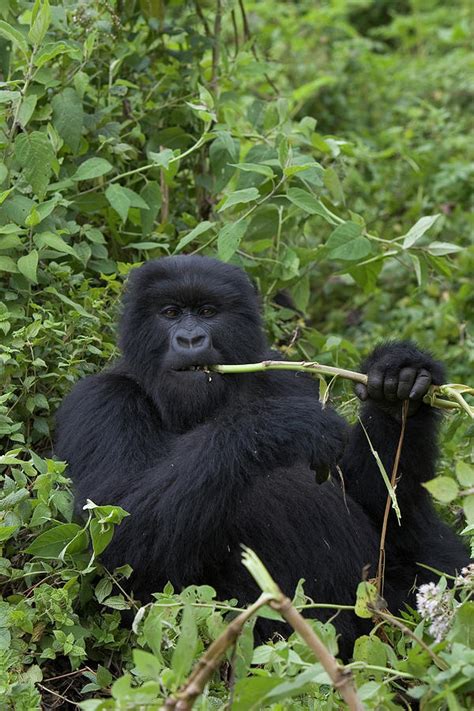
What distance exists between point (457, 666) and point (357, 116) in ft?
21.8

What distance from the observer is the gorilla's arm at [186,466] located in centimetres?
361

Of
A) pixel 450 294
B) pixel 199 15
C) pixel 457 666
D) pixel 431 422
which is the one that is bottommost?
pixel 450 294

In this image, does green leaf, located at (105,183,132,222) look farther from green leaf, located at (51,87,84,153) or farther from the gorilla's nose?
the gorilla's nose

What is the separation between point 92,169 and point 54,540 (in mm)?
1716

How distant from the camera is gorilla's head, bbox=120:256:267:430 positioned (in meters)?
3.91

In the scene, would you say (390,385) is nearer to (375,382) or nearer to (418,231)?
(375,382)

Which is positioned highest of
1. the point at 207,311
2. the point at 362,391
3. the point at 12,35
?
the point at 12,35

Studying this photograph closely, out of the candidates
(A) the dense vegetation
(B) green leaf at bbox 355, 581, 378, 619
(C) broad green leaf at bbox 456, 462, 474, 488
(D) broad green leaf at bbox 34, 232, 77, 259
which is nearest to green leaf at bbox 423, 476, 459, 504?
(A) the dense vegetation

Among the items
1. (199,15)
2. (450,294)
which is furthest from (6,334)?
(450,294)

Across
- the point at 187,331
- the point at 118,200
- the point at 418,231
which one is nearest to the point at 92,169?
the point at 118,200

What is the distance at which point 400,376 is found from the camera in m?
3.78

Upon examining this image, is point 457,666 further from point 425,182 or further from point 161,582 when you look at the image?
point 425,182

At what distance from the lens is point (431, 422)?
161 inches

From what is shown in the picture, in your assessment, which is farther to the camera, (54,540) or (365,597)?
(54,540)
